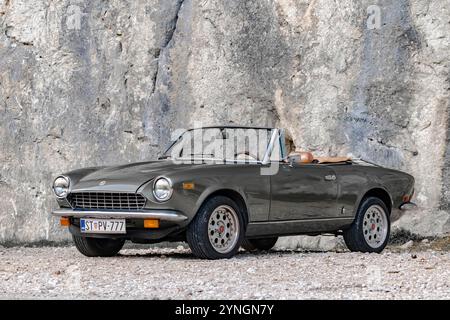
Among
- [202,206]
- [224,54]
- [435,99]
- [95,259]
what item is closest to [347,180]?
[202,206]

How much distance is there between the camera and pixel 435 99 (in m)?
14.4

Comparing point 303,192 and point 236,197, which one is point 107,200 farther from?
point 303,192

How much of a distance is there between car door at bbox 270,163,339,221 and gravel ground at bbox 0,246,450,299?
0.48 m

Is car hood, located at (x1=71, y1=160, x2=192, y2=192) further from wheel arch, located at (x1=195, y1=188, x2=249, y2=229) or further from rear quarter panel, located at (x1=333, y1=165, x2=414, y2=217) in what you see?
rear quarter panel, located at (x1=333, y1=165, x2=414, y2=217)

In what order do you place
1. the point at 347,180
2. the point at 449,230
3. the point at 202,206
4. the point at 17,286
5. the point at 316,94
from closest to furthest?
the point at 17,286
the point at 202,206
the point at 347,180
the point at 449,230
the point at 316,94

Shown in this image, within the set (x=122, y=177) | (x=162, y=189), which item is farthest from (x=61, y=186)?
(x=162, y=189)

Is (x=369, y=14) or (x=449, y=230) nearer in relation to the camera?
(x=449, y=230)

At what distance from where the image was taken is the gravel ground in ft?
23.2

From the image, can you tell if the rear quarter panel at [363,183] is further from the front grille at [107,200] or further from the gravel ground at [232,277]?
the front grille at [107,200]

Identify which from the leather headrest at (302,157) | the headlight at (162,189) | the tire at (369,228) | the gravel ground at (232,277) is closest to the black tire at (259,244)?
the tire at (369,228)

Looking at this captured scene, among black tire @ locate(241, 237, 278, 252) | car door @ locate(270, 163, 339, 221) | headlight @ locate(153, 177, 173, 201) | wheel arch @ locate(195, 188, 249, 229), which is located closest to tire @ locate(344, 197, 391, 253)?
car door @ locate(270, 163, 339, 221)

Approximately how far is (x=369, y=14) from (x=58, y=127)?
16.4 ft
